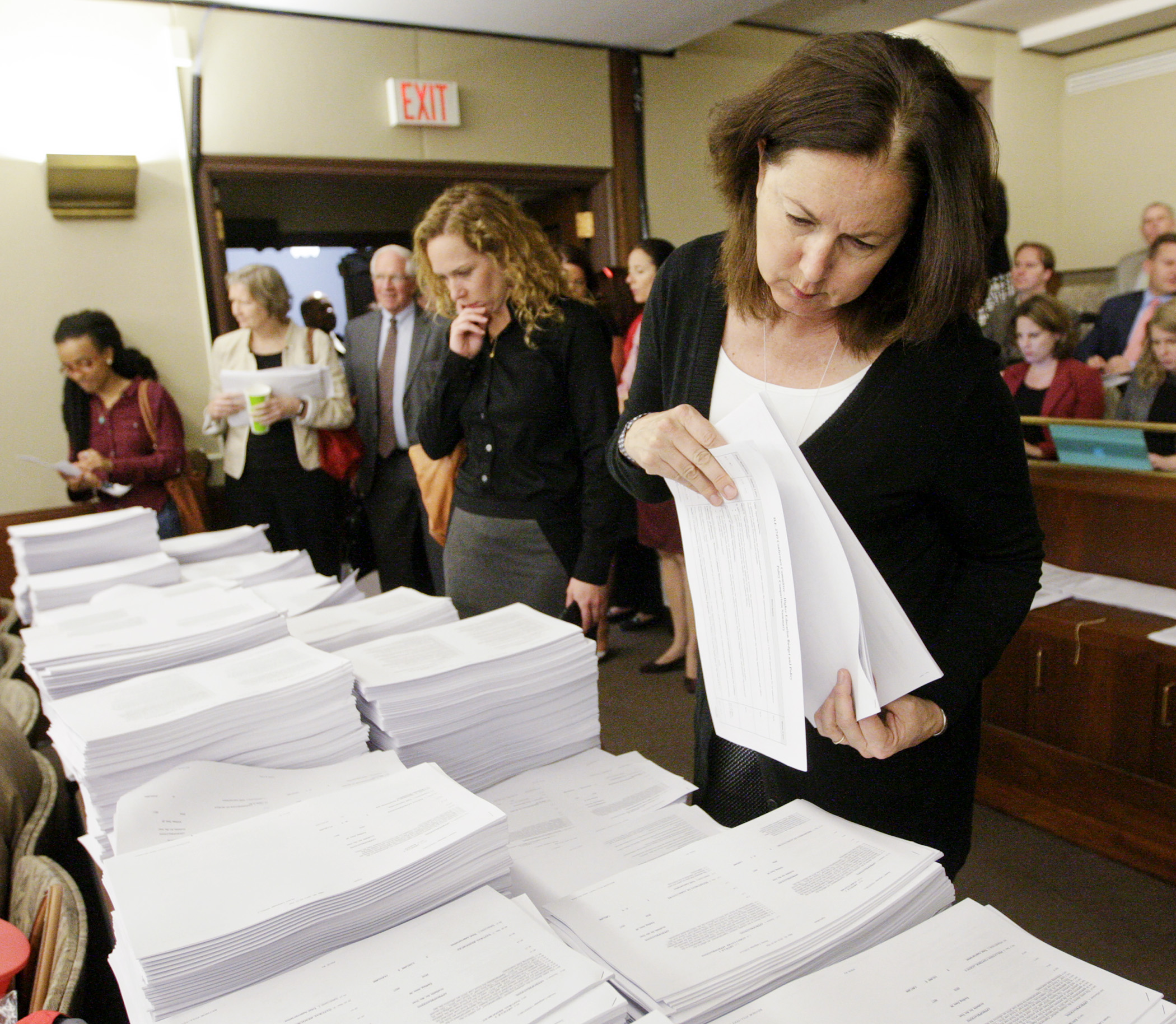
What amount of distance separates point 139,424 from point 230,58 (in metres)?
1.94

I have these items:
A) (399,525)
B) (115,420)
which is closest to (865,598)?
(399,525)

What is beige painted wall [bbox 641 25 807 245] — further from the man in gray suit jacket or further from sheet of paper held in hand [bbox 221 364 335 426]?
sheet of paper held in hand [bbox 221 364 335 426]

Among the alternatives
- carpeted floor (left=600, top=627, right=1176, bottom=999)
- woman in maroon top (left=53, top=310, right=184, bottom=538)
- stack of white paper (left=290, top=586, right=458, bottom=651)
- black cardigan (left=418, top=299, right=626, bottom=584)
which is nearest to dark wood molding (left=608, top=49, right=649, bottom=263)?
woman in maroon top (left=53, top=310, right=184, bottom=538)

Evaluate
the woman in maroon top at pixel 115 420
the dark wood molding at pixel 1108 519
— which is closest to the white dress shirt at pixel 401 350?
the woman in maroon top at pixel 115 420

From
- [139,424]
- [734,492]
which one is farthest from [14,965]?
[139,424]

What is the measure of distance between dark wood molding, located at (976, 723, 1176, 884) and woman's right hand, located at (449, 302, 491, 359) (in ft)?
5.81

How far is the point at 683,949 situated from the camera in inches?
27.4

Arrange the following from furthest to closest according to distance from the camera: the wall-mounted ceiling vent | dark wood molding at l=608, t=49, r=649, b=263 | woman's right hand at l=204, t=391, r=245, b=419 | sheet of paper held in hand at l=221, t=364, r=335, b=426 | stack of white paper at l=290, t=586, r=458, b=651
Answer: the wall-mounted ceiling vent, dark wood molding at l=608, t=49, r=649, b=263, woman's right hand at l=204, t=391, r=245, b=419, sheet of paper held in hand at l=221, t=364, r=335, b=426, stack of white paper at l=290, t=586, r=458, b=651

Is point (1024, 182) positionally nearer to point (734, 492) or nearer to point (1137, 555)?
point (1137, 555)

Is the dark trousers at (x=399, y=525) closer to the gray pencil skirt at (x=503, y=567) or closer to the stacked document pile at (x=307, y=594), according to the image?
the gray pencil skirt at (x=503, y=567)

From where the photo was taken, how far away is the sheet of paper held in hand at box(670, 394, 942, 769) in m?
0.78

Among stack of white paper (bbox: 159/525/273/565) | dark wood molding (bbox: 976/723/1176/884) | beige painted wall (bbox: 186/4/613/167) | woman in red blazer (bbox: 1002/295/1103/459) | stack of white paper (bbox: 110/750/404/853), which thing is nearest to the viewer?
stack of white paper (bbox: 110/750/404/853)

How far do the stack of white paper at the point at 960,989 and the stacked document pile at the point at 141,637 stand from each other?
3.03ft

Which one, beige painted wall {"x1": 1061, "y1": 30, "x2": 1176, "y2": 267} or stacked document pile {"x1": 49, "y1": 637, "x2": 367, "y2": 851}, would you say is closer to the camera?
stacked document pile {"x1": 49, "y1": 637, "x2": 367, "y2": 851}
